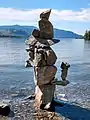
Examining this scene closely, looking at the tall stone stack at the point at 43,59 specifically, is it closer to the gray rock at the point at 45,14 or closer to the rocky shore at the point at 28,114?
the gray rock at the point at 45,14

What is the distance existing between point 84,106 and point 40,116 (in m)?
4.11

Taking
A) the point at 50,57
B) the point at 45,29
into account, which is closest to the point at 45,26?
the point at 45,29

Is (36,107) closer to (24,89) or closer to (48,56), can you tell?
(48,56)

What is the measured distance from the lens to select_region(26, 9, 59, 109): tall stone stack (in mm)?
21891

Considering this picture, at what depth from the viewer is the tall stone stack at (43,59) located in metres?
21.9

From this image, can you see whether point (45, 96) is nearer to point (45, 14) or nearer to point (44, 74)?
point (44, 74)

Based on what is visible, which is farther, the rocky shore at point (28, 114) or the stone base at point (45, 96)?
the stone base at point (45, 96)

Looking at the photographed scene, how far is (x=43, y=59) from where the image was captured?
21.9 meters

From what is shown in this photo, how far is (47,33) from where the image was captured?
22.5 meters

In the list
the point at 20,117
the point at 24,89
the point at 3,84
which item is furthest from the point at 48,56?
the point at 3,84

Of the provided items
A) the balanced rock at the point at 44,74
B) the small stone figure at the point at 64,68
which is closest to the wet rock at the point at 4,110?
the balanced rock at the point at 44,74

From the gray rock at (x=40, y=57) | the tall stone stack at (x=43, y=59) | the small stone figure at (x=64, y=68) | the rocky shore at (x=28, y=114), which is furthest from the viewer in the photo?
the small stone figure at (x=64, y=68)

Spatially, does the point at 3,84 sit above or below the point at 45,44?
below

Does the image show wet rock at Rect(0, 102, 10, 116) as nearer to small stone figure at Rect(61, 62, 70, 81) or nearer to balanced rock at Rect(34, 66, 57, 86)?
balanced rock at Rect(34, 66, 57, 86)
